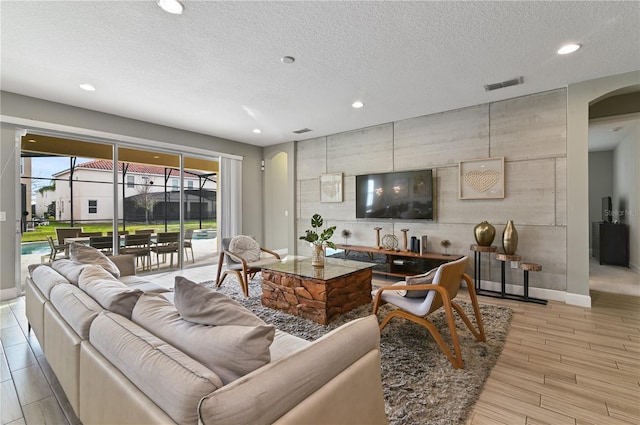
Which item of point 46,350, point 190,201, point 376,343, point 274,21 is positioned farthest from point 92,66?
point 376,343

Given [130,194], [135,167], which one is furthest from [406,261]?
[135,167]

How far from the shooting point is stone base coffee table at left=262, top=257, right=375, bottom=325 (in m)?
3.04

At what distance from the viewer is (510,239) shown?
382 centimetres

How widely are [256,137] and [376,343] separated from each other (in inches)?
229

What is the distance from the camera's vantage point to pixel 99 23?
2.46 m

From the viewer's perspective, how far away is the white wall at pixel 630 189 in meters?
5.20

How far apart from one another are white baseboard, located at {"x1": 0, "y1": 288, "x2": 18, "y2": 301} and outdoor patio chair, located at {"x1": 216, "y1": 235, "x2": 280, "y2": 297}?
2.66 m

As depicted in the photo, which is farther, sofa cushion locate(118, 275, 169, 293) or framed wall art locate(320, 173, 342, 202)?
framed wall art locate(320, 173, 342, 202)

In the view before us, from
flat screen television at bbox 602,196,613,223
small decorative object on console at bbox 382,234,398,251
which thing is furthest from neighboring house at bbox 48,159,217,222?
flat screen television at bbox 602,196,613,223

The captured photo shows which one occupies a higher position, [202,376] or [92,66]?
[92,66]

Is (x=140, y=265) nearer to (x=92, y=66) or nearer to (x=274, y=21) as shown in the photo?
(x=92, y=66)

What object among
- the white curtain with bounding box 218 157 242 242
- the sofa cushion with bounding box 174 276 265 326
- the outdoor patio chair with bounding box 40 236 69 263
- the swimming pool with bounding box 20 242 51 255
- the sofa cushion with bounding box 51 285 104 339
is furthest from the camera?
the white curtain with bounding box 218 157 242 242

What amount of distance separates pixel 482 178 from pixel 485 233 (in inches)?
35.4

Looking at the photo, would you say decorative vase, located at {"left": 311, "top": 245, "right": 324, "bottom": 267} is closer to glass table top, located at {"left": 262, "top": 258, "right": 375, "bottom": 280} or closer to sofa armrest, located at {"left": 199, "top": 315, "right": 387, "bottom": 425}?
glass table top, located at {"left": 262, "top": 258, "right": 375, "bottom": 280}
